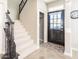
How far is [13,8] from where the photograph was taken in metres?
5.49

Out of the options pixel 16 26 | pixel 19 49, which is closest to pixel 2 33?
pixel 19 49

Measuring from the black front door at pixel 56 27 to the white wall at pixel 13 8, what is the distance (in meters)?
2.33

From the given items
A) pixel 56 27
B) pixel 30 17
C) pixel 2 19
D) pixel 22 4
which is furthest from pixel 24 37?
pixel 56 27

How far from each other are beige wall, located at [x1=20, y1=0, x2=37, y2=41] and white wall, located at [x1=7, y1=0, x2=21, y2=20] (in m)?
0.40

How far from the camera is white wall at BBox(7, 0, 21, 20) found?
5345mm

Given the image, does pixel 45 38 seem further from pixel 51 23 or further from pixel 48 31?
pixel 51 23

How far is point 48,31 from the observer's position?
6.55 meters

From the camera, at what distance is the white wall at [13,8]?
5.35m

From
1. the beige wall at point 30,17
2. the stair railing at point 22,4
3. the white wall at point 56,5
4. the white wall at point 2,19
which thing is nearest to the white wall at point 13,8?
the stair railing at point 22,4

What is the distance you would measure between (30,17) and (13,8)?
4.24 ft

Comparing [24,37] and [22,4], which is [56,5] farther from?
[24,37]

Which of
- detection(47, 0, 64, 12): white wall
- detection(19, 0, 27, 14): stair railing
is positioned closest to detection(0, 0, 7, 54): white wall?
detection(19, 0, 27, 14): stair railing

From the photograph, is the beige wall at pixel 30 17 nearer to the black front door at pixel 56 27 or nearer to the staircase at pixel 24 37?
the staircase at pixel 24 37

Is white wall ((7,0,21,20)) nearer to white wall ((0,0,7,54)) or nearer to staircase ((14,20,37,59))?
staircase ((14,20,37,59))
